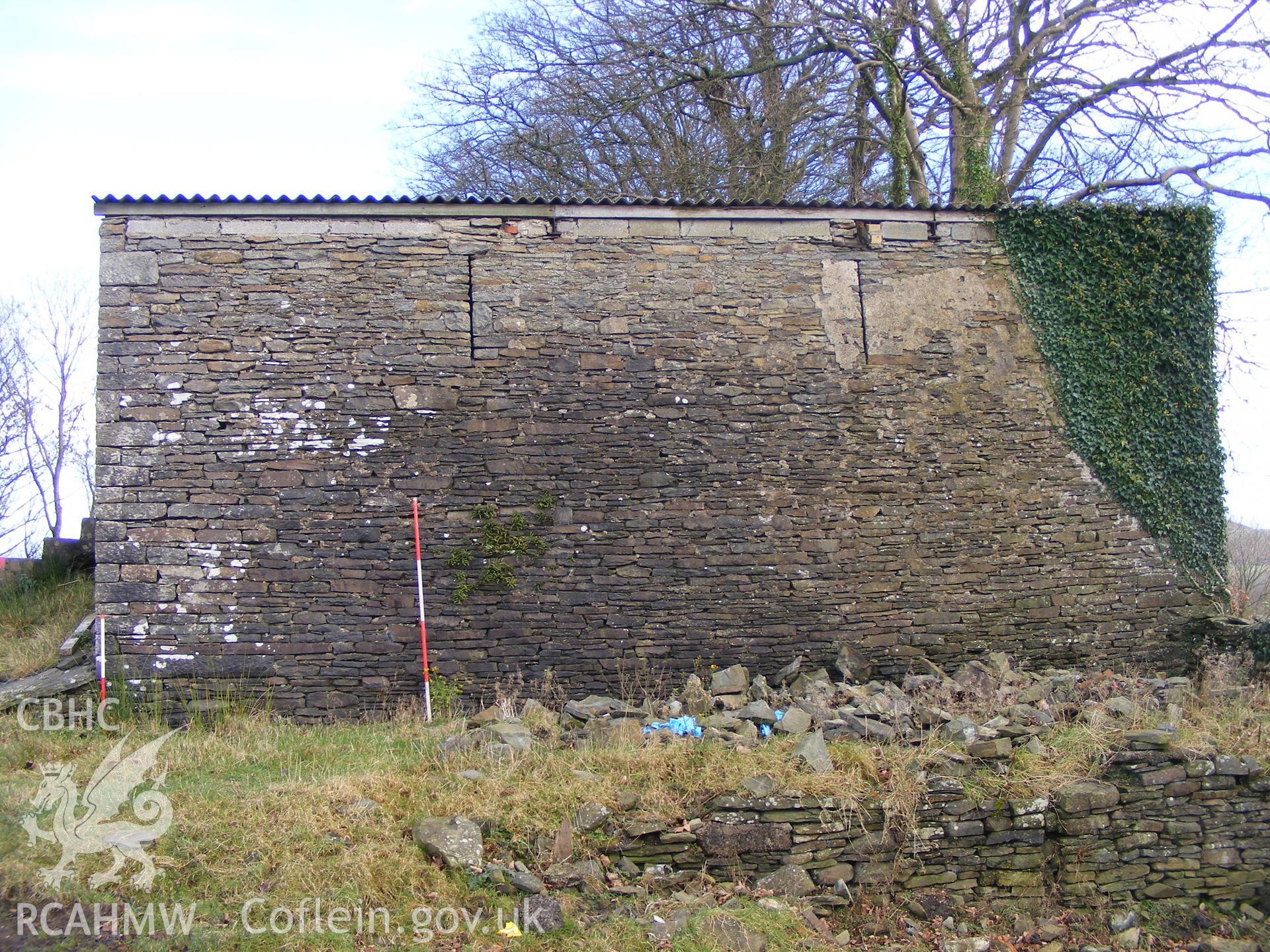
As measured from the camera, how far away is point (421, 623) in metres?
7.98

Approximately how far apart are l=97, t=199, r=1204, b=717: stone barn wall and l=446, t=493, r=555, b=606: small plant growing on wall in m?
0.05

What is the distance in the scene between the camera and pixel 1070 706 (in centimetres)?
751

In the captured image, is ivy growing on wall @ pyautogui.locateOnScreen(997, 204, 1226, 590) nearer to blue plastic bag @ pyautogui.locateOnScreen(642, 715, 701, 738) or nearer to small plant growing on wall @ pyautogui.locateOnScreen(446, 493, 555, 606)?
blue plastic bag @ pyautogui.locateOnScreen(642, 715, 701, 738)

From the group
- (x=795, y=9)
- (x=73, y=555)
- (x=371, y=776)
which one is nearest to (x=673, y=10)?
(x=795, y=9)

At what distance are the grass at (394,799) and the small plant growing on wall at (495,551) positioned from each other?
125 centimetres

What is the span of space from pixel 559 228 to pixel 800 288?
7.80 feet

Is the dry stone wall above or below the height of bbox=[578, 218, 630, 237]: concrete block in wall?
below

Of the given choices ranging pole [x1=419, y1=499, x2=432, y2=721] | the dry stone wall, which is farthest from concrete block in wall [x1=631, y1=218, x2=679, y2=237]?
the dry stone wall

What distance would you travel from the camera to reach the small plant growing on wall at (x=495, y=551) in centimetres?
813

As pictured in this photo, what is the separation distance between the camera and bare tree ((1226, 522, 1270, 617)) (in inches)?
390

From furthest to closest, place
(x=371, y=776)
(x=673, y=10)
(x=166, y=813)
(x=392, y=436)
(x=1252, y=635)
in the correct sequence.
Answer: (x=673, y=10), (x=1252, y=635), (x=392, y=436), (x=371, y=776), (x=166, y=813)

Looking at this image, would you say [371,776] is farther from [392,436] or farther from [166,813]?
[392,436]

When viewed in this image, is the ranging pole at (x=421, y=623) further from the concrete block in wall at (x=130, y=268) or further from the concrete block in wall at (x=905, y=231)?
the concrete block in wall at (x=905, y=231)

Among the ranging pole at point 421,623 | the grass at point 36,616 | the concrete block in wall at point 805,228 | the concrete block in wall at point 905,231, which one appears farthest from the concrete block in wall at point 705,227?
the grass at point 36,616
